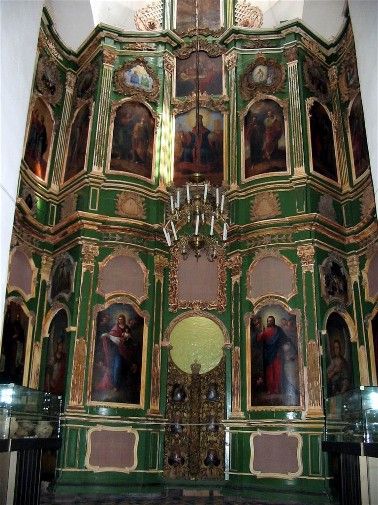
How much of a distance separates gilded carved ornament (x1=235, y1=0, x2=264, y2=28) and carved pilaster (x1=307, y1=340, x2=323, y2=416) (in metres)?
9.61

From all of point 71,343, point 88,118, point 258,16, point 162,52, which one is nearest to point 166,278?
point 71,343

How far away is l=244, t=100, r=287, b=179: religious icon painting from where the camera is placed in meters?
14.0

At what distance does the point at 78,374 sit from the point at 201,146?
22.1 feet

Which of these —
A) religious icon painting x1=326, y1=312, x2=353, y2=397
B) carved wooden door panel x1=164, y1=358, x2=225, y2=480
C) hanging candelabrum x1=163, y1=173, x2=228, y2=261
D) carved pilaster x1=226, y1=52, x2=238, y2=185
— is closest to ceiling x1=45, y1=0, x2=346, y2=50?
carved pilaster x1=226, y1=52, x2=238, y2=185

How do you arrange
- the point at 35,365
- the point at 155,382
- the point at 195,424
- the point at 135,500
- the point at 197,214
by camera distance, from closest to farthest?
the point at 197,214, the point at 135,500, the point at 195,424, the point at 155,382, the point at 35,365

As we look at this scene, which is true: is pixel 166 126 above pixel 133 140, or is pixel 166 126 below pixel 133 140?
above

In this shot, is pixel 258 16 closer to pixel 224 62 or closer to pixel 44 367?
pixel 224 62

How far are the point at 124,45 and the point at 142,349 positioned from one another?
8173 millimetres

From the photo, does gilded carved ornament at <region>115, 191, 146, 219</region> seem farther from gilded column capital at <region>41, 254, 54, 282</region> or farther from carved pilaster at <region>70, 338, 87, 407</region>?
carved pilaster at <region>70, 338, 87, 407</region>

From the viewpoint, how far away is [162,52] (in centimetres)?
1559

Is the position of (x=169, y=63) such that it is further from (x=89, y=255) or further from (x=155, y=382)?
(x=155, y=382)

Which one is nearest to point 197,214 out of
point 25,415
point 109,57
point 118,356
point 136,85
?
point 25,415

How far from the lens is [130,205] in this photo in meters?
13.9

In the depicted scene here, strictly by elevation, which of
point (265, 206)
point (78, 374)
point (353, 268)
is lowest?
point (78, 374)
